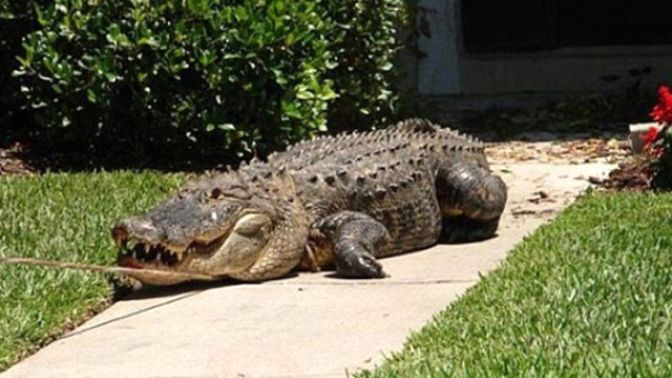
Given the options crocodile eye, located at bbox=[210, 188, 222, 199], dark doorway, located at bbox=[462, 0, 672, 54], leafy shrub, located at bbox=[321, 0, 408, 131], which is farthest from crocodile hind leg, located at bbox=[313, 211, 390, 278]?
dark doorway, located at bbox=[462, 0, 672, 54]

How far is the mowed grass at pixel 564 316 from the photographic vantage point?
577cm

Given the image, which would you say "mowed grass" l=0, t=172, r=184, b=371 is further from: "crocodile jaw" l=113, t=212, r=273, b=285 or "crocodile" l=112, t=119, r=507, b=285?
"crocodile" l=112, t=119, r=507, b=285

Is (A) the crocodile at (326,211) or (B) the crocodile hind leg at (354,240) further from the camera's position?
(B) the crocodile hind leg at (354,240)

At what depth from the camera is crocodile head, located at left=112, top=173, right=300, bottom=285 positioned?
770cm

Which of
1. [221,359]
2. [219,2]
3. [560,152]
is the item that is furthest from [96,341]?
[560,152]

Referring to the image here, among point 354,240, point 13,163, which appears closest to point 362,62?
point 13,163

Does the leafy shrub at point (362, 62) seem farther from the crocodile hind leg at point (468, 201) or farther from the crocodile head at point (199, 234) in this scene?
the crocodile head at point (199, 234)

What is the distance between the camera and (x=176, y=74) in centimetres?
1130

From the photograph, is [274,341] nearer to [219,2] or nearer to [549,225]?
[549,225]

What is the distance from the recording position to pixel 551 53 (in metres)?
16.4

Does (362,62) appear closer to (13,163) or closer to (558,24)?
(13,163)

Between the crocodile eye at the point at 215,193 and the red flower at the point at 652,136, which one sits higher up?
the crocodile eye at the point at 215,193

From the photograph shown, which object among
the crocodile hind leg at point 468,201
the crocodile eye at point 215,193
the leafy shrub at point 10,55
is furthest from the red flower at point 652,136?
the leafy shrub at point 10,55

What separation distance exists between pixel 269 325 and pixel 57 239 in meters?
1.90
